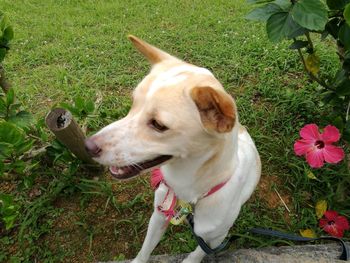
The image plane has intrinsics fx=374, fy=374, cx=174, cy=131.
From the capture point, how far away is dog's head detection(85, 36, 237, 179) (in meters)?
1.71

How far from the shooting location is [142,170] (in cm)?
187

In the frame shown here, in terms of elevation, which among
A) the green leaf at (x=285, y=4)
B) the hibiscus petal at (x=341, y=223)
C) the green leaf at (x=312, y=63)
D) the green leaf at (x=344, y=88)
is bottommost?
the hibiscus petal at (x=341, y=223)

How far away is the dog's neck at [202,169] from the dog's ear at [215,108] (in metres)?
0.14

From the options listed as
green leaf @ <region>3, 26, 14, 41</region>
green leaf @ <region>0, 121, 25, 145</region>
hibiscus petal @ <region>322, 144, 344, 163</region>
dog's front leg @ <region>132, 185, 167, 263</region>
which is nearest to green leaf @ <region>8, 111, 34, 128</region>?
green leaf @ <region>0, 121, 25, 145</region>

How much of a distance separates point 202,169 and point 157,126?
367 mm

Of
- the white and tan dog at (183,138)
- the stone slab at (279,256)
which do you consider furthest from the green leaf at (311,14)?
the stone slab at (279,256)

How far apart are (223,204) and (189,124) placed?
1.85 feet

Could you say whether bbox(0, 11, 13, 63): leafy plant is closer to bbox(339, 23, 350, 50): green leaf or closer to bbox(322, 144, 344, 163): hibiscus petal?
bbox(339, 23, 350, 50): green leaf

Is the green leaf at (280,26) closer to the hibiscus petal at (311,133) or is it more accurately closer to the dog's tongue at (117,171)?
the hibiscus petal at (311,133)

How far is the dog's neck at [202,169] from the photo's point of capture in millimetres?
1868

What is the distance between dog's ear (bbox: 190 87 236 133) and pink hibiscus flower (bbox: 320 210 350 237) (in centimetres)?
159

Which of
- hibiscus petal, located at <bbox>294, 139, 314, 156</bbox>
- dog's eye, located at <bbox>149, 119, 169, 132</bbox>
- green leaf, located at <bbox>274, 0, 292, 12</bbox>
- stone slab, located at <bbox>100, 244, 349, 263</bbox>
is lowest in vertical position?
stone slab, located at <bbox>100, 244, 349, 263</bbox>

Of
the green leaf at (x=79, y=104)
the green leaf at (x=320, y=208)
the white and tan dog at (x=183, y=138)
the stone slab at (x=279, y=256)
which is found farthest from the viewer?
the green leaf at (x=320, y=208)

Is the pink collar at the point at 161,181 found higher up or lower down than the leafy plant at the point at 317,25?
lower down
